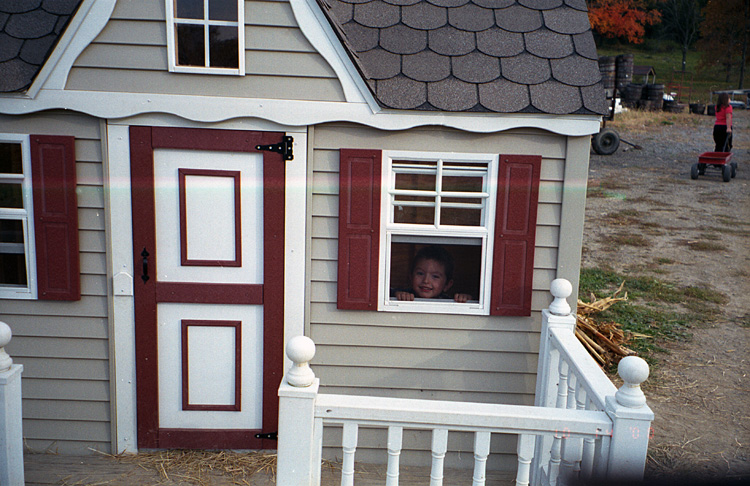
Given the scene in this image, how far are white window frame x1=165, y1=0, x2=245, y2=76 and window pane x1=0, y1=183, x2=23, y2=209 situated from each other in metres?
1.30

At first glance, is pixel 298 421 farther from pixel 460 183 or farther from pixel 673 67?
pixel 673 67

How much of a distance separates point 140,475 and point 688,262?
29.3ft

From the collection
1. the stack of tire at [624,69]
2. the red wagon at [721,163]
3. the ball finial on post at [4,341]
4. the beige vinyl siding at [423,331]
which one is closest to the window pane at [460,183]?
the beige vinyl siding at [423,331]

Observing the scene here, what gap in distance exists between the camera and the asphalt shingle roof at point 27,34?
13.0 feet

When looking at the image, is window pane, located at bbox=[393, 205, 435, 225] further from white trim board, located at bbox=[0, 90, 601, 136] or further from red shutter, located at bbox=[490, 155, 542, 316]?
white trim board, located at bbox=[0, 90, 601, 136]

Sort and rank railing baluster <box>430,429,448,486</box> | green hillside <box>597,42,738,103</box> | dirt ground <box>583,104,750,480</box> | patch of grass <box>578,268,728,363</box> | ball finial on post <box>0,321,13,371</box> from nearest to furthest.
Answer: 1. railing baluster <box>430,429,448,486</box>
2. ball finial on post <box>0,321,13,371</box>
3. dirt ground <box>583,104,750,480</box>
4. patch of grass <box>578,268,728,363</box>
5. green hillside <box>597,42,738,103</box>

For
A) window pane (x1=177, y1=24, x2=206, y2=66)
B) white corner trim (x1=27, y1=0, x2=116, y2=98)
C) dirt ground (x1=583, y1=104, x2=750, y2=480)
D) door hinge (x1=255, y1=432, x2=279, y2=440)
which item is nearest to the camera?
white corner trim (x1=27, y1=0, x2=116, y2=98)

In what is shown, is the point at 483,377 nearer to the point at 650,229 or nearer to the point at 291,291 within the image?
the point at 291,291

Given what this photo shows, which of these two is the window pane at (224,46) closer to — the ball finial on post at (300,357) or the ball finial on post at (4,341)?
the ball finial on post at (4,341)

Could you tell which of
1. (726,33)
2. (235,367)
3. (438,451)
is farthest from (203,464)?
(726,33)

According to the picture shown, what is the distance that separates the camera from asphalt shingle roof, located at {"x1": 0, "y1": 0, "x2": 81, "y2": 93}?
3.98m

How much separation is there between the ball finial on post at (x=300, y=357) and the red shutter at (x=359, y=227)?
156cm

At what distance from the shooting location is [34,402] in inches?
176

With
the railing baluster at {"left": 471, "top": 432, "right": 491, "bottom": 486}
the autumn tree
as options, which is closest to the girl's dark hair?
the railing baluster at {"left": 471, "top": 432, "right": 491, "bottom": 486}
